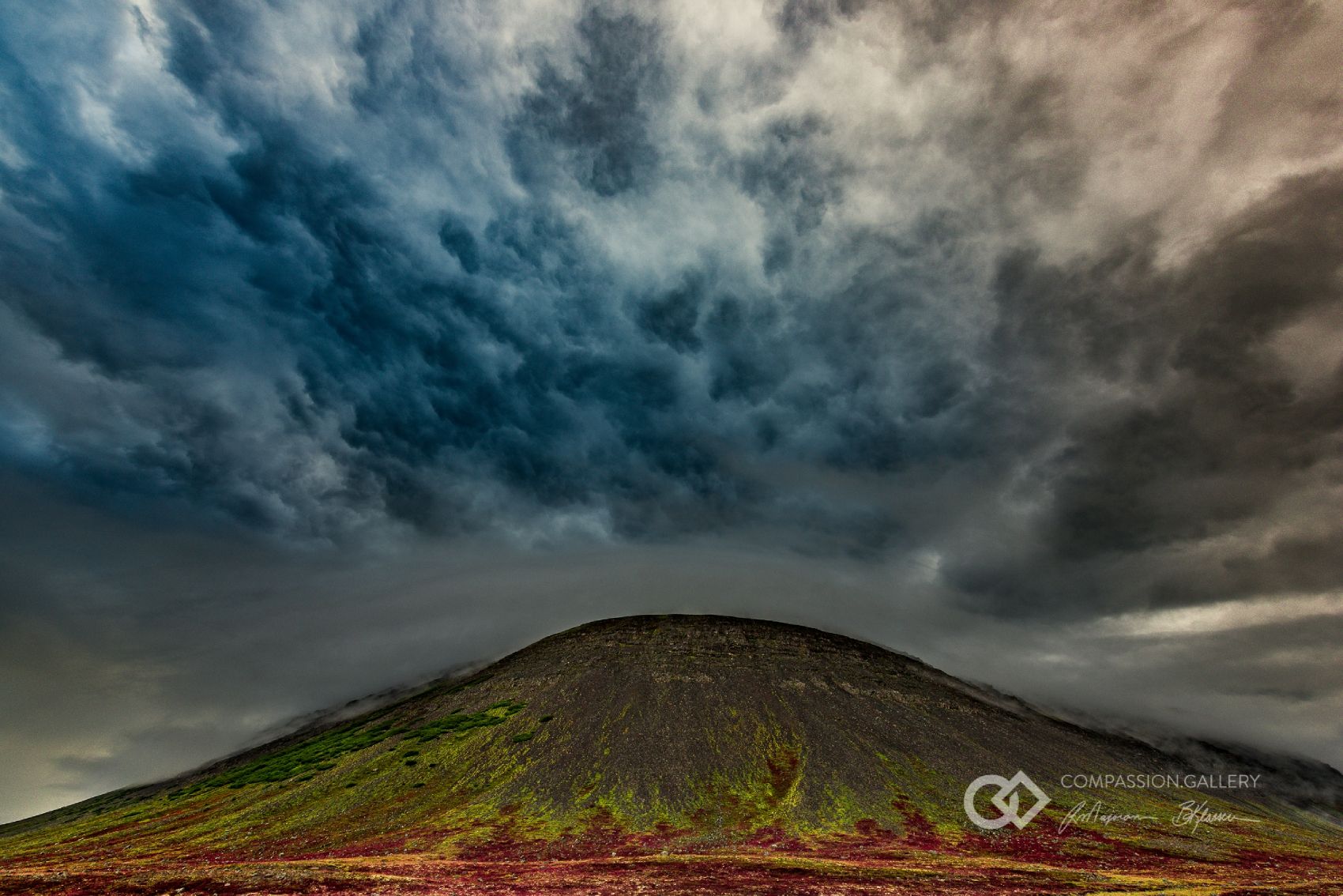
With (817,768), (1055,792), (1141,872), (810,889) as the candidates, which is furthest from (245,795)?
(1055,792)

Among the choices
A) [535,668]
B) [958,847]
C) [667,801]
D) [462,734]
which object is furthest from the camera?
[535,668]

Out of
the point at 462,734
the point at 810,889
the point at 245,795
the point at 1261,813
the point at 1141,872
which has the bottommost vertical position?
the point at 1261,813

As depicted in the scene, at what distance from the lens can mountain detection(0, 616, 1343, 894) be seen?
65438 millimetres

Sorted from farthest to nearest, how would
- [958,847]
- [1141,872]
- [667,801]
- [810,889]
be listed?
1. [667,801]
2. [958,847]
3. [1141,872]
4. [810,889]

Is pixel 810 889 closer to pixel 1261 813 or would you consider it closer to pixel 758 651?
pixel 758 651

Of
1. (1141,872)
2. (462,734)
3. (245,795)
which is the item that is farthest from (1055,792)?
(245,795)

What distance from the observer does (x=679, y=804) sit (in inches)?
4564

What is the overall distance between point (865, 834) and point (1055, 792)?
59.8m

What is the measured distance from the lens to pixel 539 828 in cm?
10225

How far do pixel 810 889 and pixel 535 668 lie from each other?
149 meters

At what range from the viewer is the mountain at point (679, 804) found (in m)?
65.4

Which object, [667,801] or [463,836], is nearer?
[463,836]

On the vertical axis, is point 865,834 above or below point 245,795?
below

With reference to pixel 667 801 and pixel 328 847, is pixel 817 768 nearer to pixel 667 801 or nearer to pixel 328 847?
pixel 667 801
